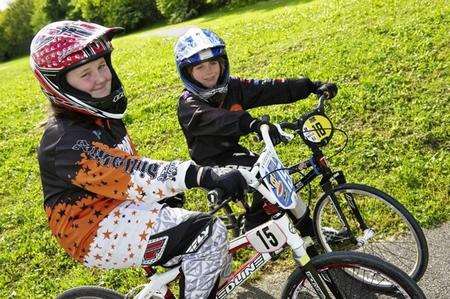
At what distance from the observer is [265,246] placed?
→ 3053 mm

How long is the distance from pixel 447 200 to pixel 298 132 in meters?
2.05

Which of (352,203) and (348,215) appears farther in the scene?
(348,215)

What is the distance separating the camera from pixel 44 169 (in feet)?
9.91

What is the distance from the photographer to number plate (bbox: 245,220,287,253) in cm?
294

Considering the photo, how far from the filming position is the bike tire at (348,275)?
9.15 feet

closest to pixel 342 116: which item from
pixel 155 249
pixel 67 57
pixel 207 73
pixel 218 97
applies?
pixel 218 97

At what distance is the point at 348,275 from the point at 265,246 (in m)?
0.55

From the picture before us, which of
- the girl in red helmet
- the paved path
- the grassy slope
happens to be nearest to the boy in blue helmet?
the paved path

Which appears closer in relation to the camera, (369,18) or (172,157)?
(172,157)

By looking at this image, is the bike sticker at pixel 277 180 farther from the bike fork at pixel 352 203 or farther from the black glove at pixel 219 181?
the bike fork at pixel 352 203

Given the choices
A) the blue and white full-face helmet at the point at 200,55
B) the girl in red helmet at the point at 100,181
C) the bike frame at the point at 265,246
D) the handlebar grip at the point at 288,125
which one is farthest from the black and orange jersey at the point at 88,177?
the blue and white full-face helmet at the point at 200,55

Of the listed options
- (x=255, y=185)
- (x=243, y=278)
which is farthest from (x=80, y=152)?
(x=243, y=278)

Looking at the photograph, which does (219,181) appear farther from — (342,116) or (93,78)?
(342,116)

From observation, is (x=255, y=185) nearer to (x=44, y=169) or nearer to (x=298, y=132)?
(x=298, y=132)
